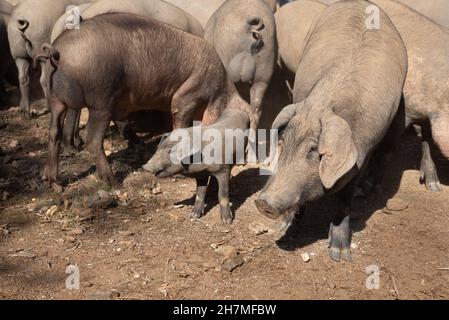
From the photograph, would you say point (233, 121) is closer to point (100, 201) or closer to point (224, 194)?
point (224, 194)

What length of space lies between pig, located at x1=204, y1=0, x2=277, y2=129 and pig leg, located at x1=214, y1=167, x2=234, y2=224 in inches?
55.5

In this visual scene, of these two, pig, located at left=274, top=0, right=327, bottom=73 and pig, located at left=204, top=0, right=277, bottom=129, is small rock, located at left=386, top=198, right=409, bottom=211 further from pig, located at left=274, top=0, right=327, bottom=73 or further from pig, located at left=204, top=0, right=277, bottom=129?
pig, located at left=274, top=0, right=327, bottom=73

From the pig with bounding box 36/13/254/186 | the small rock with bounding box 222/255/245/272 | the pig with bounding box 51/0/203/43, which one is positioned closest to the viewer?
the small rock with bounding box 222/255/245/272

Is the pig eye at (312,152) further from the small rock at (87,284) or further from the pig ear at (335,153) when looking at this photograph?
the small rock at (87,284)

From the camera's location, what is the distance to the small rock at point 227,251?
3896 millimetres

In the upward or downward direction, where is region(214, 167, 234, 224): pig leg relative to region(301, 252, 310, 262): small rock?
upward


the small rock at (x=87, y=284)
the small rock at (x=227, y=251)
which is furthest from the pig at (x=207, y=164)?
the small rock at (x=87, y=284)

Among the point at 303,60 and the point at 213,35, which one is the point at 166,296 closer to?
the point at 303,60

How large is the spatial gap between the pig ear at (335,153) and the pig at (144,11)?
3.19 meters

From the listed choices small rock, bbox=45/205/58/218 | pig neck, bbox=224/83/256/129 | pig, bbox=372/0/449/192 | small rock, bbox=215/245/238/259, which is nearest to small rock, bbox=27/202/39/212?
small rock, bbox=45/205/58/218

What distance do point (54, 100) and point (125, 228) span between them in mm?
1255

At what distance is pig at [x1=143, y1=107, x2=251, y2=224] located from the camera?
408 cm

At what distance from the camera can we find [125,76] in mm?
4676
